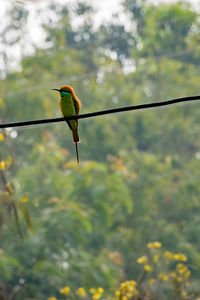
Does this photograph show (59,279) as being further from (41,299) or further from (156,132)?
(156,132)

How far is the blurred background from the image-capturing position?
547 centimetres

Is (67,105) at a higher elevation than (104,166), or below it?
higher

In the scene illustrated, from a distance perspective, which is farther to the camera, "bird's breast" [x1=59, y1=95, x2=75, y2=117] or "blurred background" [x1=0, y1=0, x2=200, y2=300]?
"blurred background" [x1=0, y1=0, x2=200, y2=300]

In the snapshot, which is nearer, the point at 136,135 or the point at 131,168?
the point at 131,168

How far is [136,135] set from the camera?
11945 mm

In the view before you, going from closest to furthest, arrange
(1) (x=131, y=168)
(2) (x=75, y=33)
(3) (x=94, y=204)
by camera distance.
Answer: (3) (x=94, y=204)
(1) (x=131, y=168)
(2) (x=75, y=33)

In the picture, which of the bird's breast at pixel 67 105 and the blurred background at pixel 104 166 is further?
the blurred background at pixel 104 166

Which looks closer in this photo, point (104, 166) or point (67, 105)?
point (67, 105)

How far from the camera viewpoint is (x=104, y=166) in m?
6.92

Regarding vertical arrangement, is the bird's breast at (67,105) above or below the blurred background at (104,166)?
above

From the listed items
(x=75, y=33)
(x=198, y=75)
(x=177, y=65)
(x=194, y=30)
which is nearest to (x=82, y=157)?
(x=177, y=65)

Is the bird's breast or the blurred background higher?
the bird's breast

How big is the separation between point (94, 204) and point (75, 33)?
11864mm

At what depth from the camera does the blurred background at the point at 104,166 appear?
18.0 feet
